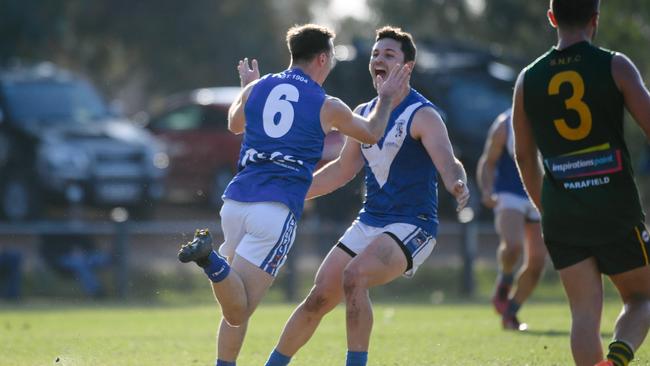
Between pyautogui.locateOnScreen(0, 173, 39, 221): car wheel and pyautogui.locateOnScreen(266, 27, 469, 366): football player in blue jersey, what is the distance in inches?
594

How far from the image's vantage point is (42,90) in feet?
76.9

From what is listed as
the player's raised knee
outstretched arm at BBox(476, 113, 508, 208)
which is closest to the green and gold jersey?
the player's raised knee

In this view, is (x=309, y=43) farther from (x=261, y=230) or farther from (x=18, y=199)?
(x=18, y=199)

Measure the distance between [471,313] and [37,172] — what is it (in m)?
10.2

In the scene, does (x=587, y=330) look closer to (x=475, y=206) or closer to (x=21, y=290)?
(x=21, y=290)

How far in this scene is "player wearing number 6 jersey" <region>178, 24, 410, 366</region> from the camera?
300 inches

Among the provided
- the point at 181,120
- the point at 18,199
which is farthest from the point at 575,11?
the point at 181,120

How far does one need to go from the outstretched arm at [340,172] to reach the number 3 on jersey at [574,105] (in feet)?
7.21

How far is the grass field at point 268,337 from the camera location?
954cm

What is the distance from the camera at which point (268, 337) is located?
1173 cm

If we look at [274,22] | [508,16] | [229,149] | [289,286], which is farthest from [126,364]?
[274,22]

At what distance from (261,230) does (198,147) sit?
17.7 meters

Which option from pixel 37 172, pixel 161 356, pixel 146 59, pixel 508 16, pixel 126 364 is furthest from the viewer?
pixel 146 59

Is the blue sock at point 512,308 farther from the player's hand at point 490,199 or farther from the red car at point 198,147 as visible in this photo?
the red car at point 198,147
